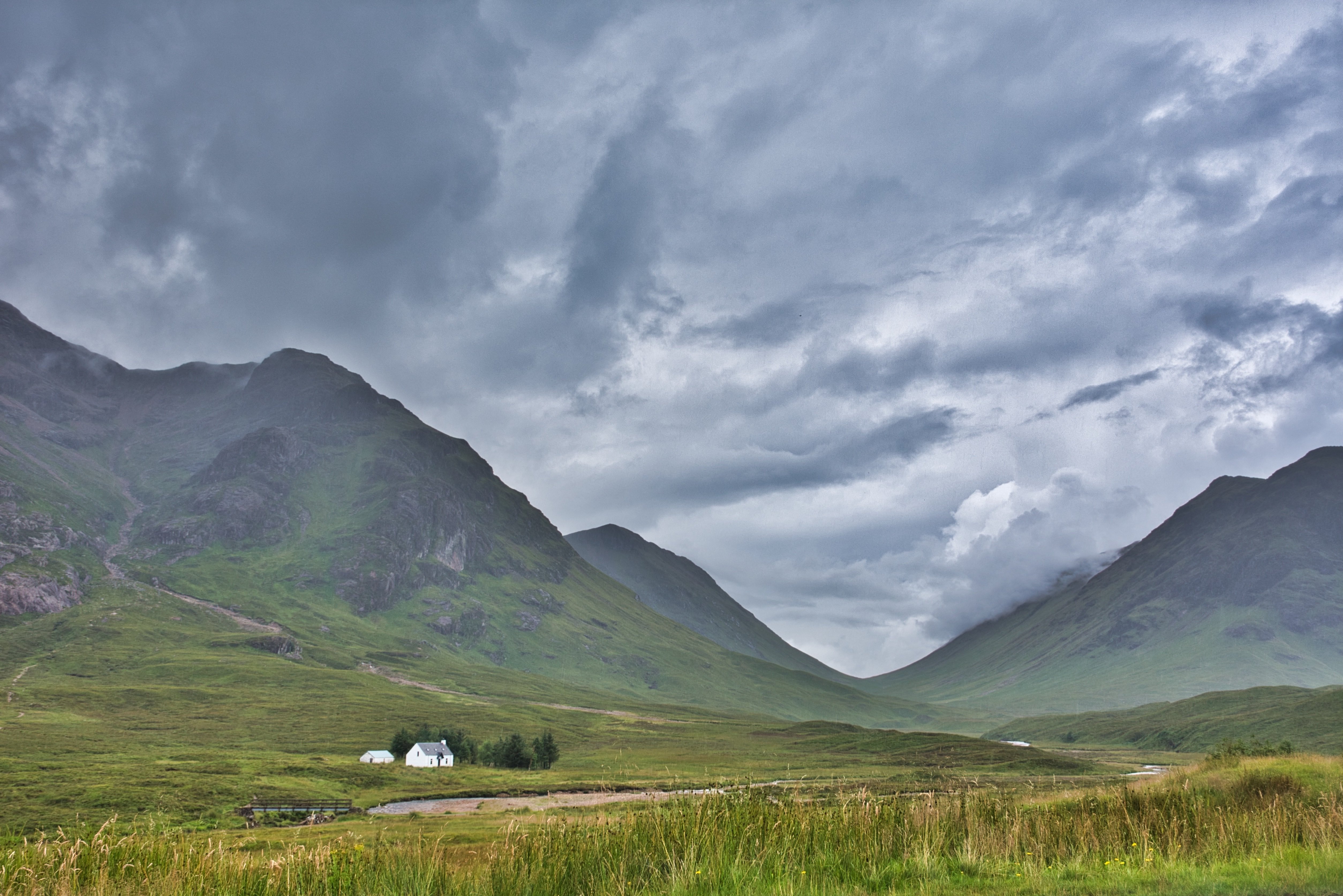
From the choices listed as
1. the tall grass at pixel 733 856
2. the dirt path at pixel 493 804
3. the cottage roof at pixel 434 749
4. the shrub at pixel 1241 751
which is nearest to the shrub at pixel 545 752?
the cottage roof at pixel 434 749

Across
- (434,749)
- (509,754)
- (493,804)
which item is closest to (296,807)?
(493,804)

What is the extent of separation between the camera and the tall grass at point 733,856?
1310 centimetres

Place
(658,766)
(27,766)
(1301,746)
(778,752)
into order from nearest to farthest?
1. (27,766)
2. (658,766)
3. (1301,746)
4. (778,752)

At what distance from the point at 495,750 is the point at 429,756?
14.4 meters

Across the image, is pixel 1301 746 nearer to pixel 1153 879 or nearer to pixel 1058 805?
pixel 1058 805

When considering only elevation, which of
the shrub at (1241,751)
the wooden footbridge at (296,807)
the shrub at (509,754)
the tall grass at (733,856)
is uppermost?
the tall grass at (733,856)

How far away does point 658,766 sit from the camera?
134m

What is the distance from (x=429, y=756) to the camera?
130125mm

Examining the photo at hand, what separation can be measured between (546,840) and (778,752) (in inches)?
6929

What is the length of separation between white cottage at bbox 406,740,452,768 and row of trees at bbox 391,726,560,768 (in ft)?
9.84

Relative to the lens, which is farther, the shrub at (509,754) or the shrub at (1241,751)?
the shrub at (509,754)

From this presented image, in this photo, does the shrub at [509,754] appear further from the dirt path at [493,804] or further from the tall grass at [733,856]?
the tall grass at [733,856]

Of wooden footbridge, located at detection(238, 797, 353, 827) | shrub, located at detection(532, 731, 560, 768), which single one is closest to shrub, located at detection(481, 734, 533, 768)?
shrub, located at detection(532, 731, 560, 768)

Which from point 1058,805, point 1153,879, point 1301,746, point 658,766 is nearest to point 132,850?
point 1153,879
